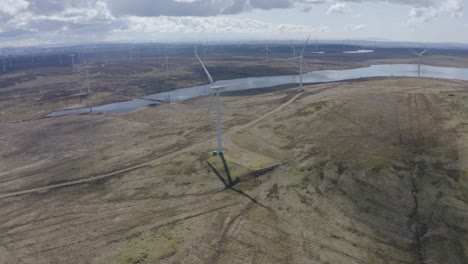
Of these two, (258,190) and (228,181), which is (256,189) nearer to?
(258,190)

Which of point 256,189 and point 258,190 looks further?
point 256,189

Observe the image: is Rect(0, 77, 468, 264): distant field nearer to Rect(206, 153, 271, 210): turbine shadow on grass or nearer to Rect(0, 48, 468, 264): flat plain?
Rect(0, 48, 468, 264): flat plain

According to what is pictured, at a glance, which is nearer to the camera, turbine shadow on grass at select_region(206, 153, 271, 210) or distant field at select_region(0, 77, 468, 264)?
distant field at select_region(0, 77, 468, 264)

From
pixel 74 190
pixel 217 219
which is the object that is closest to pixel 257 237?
pixel 217 219

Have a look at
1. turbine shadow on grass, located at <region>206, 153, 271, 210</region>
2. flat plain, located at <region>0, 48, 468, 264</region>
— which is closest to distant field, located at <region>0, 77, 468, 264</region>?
flat plain, located at <region>0, 48, 468, 264</region>

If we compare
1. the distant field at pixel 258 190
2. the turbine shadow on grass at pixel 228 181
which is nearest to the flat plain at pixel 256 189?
the distant field at pixel 258 190

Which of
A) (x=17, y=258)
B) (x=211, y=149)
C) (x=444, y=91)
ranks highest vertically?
(x=444, y=91)

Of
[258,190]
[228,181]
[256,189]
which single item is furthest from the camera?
[228,181]

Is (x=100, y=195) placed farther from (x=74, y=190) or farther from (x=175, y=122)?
(x=175, y=122)

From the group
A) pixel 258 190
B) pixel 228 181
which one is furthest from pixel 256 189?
pixel 228 181

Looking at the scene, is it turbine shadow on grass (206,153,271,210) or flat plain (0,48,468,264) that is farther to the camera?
turbine shadow on grass (206,153,271,210)

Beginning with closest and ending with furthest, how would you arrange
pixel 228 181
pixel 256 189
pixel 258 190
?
pixel 258 190 → pixel 256 189 → pixel 228 181
